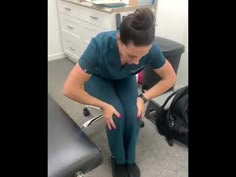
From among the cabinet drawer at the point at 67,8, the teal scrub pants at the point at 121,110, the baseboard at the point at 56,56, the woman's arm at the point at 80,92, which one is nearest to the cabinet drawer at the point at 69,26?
the cabinet drawer at the point at 67,8

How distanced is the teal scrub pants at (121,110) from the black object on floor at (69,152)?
11.8 inches

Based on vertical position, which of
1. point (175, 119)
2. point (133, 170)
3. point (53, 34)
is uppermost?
point (53, 34)

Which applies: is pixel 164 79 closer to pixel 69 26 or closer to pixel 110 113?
pixel 110 113

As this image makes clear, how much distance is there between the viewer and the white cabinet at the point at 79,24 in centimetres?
211

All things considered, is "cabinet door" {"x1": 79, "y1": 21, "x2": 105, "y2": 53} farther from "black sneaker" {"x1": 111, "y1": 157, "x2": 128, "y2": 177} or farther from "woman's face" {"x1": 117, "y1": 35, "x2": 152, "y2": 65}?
"black sneaker" {"x1": 111, "y1": 157, "x2": 128, "y2": 177}

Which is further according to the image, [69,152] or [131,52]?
[131,52]

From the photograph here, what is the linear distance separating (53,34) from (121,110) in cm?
204

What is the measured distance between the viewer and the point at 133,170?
56.5 inches

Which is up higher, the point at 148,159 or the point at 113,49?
the point at 113,49

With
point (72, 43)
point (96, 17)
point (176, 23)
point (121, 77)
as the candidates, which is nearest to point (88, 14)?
point (96, 17)
